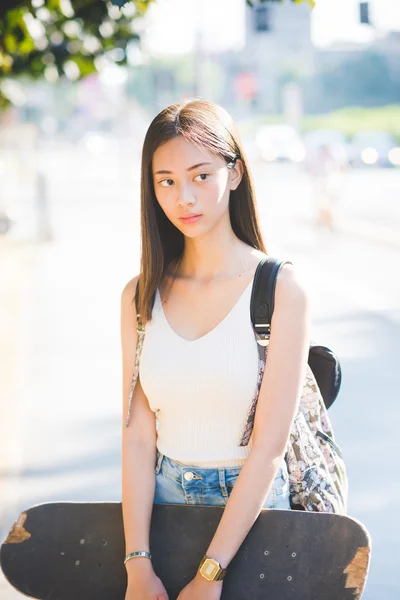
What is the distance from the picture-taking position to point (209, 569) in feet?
7.09

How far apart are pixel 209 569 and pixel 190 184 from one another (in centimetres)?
87

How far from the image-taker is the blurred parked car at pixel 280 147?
45.8 metres

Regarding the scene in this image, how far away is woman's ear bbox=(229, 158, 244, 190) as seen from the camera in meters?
2.44

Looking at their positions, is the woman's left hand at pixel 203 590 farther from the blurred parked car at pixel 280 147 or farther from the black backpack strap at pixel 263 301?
the blurred parked car at pixel 280 147

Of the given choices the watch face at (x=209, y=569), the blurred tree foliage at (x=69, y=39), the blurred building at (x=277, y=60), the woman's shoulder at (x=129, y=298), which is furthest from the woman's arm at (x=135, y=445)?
the blurred building at (x=277, y=60)

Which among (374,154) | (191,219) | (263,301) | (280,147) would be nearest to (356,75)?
(280,147)

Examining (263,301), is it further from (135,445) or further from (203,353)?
(135,445)

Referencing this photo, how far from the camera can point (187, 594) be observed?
2.18 m

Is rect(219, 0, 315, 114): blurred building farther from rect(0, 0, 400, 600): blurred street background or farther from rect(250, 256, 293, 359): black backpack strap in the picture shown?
rect(250, 256, 293, 359): black backpack strap

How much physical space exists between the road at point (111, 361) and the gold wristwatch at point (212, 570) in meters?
0.87

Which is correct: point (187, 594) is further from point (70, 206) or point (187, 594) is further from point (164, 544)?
point (70, 206)

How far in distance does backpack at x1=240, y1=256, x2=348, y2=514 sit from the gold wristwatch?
0.28 meters

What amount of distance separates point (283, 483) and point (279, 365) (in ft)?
1.05

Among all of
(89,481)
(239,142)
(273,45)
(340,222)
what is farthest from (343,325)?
(273,45)
